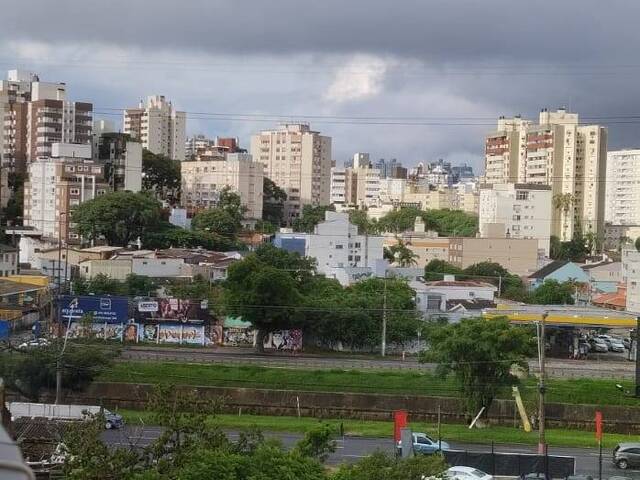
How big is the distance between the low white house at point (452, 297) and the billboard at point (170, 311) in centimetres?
1037

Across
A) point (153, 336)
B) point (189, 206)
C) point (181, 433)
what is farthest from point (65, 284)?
point (189, 206)

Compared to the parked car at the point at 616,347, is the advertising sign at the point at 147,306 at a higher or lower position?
higher

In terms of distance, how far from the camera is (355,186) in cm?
16188

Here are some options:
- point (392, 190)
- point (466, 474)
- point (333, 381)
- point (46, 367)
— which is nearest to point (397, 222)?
point (392, 190)

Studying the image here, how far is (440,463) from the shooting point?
51.3 ft

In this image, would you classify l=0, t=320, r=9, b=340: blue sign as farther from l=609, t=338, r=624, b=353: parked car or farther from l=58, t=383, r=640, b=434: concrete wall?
l=609, t=338, r=624, b=353: parked car

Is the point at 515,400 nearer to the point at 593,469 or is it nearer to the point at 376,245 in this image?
the point at 593,469

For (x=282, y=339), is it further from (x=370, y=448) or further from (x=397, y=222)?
(x=397, y=222)

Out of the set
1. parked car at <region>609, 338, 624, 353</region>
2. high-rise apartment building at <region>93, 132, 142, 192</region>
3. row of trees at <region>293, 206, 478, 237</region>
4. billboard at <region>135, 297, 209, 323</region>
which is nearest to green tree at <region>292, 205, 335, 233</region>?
row of trees at <region>293, 206, 478, 237</region>

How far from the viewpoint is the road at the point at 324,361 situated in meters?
38.3

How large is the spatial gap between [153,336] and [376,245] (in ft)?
96.5

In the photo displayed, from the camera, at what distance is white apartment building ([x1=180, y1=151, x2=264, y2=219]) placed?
4134 inches

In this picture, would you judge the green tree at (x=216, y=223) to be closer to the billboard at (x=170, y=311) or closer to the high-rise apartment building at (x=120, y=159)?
the high-rise apartment building at (x=120, y=159)

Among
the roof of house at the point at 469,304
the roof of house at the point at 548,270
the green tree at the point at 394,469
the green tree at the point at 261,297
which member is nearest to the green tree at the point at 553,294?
the roof of house at the point at 469,304
